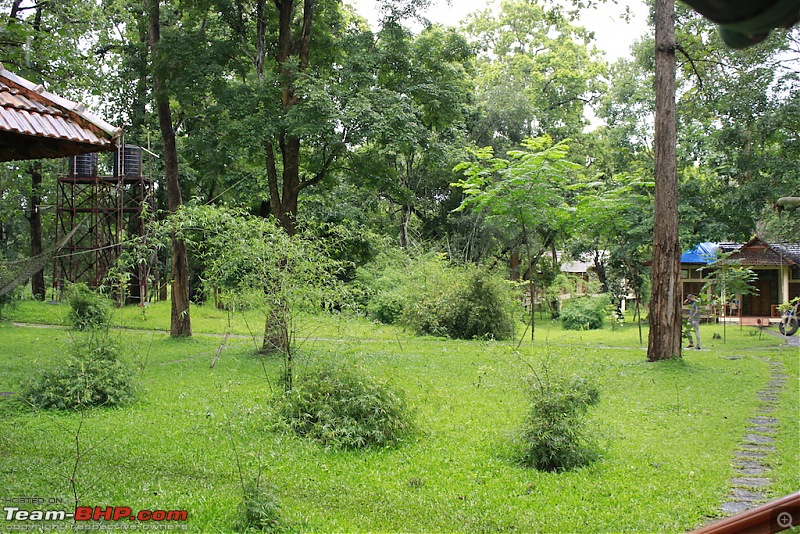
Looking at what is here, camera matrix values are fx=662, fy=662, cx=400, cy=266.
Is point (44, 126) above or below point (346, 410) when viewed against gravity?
above

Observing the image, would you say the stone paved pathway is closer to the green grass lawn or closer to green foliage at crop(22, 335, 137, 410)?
the green grass lawn

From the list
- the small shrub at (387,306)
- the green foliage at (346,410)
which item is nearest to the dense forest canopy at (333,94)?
the small shrub at (387,306)

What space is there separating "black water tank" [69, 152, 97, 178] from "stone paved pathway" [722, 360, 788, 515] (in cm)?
2199

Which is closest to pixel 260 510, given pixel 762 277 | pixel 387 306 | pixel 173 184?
pixel 173 184

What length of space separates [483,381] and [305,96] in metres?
6.19

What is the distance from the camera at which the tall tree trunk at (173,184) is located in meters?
14.7

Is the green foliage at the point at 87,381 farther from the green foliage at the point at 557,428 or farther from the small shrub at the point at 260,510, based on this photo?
the green foliage at the point at 557,428

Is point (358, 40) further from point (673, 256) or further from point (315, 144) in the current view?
point (673, 256)

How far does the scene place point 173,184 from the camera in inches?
605

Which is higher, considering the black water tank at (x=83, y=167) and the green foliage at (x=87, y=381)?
the black water tank at (x=83, y=167)

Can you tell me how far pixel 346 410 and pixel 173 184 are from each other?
10490mm

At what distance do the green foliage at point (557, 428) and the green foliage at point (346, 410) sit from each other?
1.33 metres

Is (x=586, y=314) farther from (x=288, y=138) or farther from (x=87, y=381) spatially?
(x=87, y=381)

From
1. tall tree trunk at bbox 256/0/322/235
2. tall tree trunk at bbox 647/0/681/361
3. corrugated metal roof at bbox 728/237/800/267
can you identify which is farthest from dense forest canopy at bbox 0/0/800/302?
corrugated metal roof at bbox 728/237/800/267
